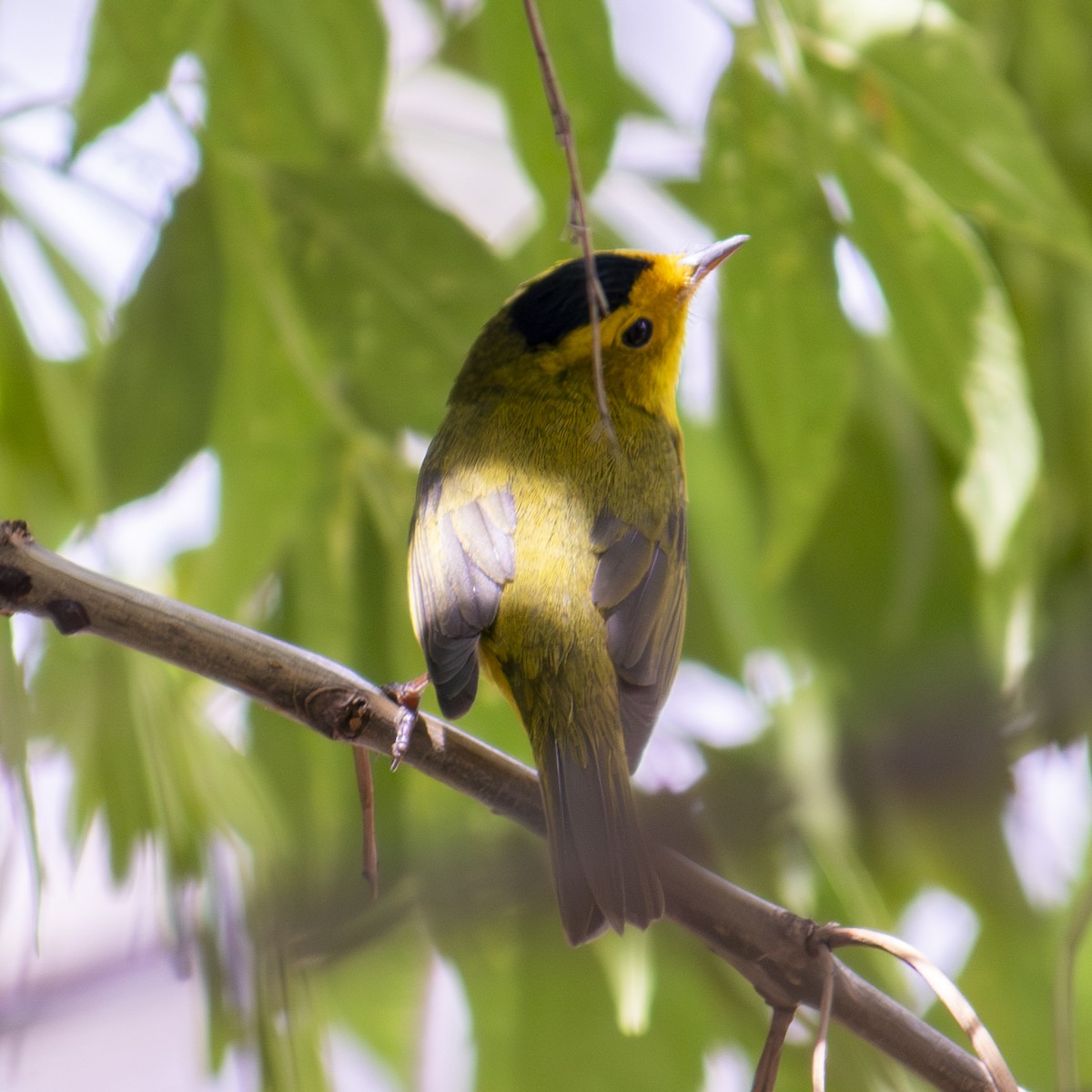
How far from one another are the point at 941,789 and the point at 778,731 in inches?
12.6

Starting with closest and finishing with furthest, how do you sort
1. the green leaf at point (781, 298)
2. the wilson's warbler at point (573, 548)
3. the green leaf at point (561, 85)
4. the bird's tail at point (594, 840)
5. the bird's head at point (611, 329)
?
the bird's tail at point (594, 840), the wilson's warbler at point (573, 548), the green leaf at point (561, 85), the green leaf at point (781, 298), the bird's head at point (611, 329)

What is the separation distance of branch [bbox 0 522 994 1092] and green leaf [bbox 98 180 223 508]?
2.19 feet

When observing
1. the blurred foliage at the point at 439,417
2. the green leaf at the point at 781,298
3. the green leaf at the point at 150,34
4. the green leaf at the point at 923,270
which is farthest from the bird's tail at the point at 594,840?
the green leaf at the point at 150,34

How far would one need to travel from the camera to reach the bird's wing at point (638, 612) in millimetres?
1585

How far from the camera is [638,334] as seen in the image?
2.07 metres

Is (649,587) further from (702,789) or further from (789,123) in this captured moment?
(789,123)

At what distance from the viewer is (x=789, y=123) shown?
6.04 feet

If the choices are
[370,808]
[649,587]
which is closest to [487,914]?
[649,587]

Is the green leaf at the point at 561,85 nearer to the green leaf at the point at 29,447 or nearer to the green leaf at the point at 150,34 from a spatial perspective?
the green leaf at the point at 150,34

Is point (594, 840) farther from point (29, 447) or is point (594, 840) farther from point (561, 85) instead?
point (29, 447)

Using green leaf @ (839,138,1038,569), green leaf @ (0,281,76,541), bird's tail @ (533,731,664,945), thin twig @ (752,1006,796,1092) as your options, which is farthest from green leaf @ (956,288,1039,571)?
green leaf @ (0,281,76,541)

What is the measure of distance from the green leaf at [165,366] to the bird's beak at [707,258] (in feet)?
2.15

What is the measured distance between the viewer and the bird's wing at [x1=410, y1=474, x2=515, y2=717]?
149 centimetres

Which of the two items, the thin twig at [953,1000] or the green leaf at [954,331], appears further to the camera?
the green leaf at [954,331]
